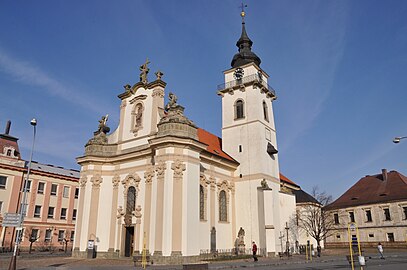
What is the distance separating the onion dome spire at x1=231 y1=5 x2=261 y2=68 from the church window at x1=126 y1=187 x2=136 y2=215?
19.0 m

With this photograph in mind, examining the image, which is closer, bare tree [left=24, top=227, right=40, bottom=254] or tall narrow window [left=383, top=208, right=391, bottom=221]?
bare tree [left=24, top=227, right=40, bottom=254]

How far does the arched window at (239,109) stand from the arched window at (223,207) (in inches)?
360

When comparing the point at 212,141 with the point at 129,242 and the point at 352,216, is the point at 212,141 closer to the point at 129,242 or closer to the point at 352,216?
the point at 129,242

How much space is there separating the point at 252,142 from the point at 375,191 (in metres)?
29.6

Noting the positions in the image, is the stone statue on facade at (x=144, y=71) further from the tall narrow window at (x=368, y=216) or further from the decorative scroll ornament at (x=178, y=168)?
the tall narrow window at (x=368, y=216)

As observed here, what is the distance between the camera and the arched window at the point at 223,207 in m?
32.0

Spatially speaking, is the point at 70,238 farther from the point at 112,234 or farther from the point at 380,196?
the point at 380,196

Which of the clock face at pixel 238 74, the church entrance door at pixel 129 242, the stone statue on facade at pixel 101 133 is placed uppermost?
the clock face at pixel 238 74

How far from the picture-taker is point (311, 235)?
4112 cm

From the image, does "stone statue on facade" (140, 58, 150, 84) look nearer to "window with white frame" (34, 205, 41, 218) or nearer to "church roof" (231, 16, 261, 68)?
"church roof" (231, 16, 261, 68)

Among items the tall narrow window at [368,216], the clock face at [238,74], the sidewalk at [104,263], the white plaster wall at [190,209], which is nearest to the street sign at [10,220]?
the sidewalk at [104,263]

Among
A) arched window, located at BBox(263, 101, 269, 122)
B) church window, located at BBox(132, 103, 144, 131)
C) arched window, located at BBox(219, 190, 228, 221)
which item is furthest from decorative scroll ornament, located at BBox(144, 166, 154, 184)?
arched window, located at BBox(263, 101, 269, 122)

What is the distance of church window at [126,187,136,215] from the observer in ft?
97.1

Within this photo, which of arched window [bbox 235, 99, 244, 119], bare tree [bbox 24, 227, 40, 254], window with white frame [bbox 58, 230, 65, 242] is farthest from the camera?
window with white frame [bbox 58, 230, 65, 242]
